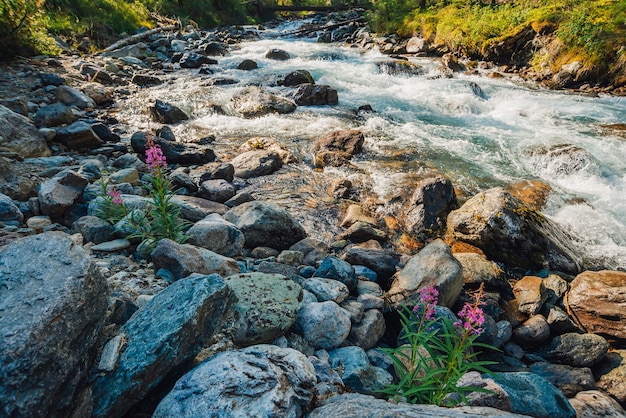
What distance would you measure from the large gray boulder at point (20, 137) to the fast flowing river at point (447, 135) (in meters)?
3.26

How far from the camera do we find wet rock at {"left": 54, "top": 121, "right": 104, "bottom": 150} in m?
7.96

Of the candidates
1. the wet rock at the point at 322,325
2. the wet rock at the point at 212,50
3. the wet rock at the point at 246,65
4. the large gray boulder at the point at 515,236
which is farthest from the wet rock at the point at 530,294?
the wet rock at the point at 212,50

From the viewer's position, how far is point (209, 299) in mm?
2430

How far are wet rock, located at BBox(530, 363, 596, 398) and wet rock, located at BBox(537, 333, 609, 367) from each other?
0.15 metres

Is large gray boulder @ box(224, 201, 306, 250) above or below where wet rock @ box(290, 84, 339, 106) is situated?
below

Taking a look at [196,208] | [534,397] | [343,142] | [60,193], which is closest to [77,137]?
[60,193]

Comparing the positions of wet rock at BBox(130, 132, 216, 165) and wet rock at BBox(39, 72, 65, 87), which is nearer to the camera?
wet rock at BBox(130, 132, 216, 165)

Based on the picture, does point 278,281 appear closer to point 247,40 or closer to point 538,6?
point 538,6

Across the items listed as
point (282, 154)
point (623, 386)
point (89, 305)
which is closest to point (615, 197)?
point (623, 386)

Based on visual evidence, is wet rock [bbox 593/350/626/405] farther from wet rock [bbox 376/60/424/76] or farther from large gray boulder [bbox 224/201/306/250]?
wet rock [bbox 376/60/424/76]

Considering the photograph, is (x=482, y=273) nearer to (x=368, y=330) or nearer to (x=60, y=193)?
(x=368, y=330)

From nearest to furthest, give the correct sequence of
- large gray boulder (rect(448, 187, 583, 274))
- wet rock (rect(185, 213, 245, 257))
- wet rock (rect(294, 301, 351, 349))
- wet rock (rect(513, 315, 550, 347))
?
1. wet rock (rect(294, 301, 351, 349))
2. wet rock (rect(185, 213, 245, 257))
3. wet rock (rect(513, 315, 550, 347))
4. large gray boulder (rect(448, 187, 583, 274))

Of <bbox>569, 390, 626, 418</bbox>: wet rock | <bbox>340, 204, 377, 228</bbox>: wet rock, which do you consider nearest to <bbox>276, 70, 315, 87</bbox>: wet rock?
<bbox>340, 204, 377, 228</bbox>: wet rock

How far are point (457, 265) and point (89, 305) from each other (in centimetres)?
416
